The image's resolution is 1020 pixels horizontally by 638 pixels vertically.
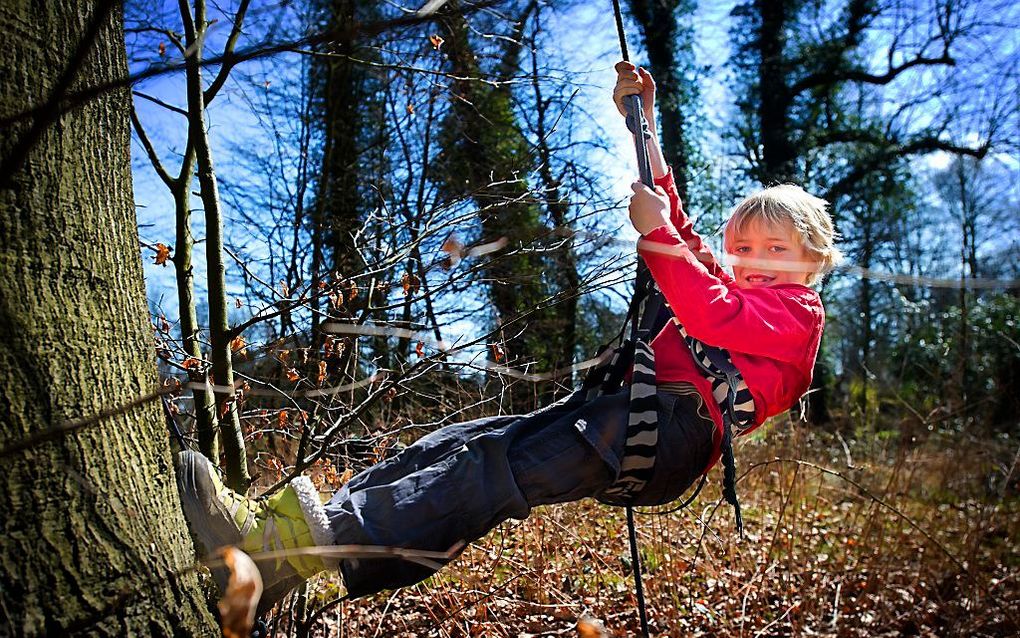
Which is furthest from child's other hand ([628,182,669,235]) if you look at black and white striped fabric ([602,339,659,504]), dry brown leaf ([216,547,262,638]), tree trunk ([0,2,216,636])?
dry brown leaf ([216,547,262,638])

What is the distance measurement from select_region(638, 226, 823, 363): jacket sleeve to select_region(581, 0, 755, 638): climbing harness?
12cm

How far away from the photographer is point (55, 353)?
117 cm

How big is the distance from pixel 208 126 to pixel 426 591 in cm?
229

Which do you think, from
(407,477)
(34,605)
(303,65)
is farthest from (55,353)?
(303,65)

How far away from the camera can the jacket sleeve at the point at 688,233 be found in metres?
2.47

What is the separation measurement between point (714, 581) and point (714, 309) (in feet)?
8.97

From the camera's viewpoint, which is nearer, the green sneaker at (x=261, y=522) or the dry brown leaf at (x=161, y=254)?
the green sneaker at (x=261, y=522)

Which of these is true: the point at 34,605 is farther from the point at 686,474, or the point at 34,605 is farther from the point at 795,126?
the point at 795,126

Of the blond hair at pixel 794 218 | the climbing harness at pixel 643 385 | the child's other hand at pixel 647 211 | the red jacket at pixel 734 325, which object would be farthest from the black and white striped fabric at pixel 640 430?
the blond hair at pixel 794 218

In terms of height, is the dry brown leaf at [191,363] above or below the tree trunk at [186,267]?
below

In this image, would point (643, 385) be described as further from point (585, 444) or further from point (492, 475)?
point (492, 475)

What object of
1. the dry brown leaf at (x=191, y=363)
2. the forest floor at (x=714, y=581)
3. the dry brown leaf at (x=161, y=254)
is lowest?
the forest floor at (x=714, y=581)

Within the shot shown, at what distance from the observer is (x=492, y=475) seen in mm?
2123

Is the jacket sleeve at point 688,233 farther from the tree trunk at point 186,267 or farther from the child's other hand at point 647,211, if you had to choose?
the tree trunk at point 186,267
